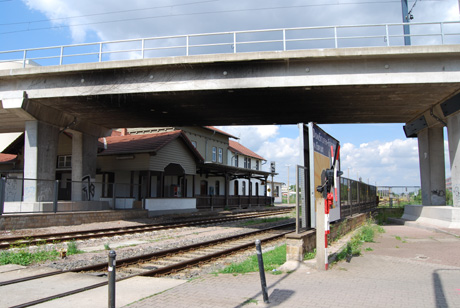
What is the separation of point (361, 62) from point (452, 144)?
6.45 meters

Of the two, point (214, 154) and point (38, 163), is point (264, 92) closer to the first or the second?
point (38, 163)

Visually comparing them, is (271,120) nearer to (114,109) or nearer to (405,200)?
(114,109)

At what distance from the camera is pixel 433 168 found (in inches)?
826

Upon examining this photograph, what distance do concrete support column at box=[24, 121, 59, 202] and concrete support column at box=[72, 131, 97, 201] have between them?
10.1 feet

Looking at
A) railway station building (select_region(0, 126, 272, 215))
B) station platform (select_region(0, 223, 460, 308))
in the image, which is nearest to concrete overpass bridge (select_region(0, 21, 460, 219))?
railway station building (select_region(0, 126, 272, 215))

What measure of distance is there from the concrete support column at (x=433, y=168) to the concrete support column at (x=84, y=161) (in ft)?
66.6

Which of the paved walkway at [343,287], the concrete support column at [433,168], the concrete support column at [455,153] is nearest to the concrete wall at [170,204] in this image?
the concrete support column at [433,168]

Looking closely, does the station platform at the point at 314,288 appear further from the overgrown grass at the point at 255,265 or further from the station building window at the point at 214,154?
the station building window at the point at 214,154

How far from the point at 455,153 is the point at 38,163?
2122 cm

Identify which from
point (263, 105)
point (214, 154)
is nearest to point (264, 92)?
point (263, 105)

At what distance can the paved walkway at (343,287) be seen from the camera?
5.46 m

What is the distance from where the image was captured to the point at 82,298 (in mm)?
5836

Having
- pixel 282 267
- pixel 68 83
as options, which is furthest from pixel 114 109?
pixel 282 267

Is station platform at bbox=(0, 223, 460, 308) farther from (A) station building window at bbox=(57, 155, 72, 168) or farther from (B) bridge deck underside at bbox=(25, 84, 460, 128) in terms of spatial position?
(A) station building window at bbox=(57, 155, 72, 168)
